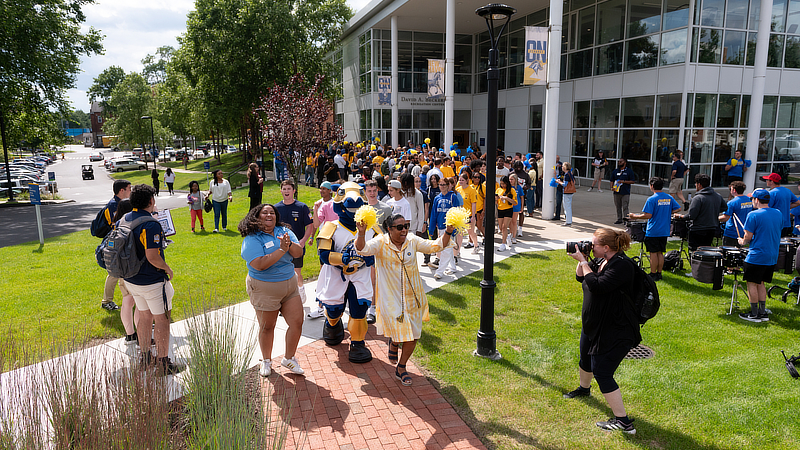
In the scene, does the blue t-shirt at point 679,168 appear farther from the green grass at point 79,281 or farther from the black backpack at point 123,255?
the black backpack at point 123,255

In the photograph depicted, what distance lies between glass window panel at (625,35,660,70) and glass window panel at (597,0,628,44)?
87cm

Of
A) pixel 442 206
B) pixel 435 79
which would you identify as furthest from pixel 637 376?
pixel 435 79

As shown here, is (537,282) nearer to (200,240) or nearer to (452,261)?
(452,261)

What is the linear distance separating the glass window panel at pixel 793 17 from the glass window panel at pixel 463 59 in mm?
18556

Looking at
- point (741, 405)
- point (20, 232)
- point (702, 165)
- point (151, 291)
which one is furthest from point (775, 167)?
point (20, 232)

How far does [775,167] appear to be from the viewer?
20922 mm

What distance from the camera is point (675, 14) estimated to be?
18.7m

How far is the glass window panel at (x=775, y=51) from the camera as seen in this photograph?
1994 centimetres

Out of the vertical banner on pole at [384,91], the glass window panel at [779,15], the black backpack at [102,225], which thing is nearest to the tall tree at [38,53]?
the vertical banner on pole at [384,91]

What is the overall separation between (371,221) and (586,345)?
2.39 metres

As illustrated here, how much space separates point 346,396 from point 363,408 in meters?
0.29

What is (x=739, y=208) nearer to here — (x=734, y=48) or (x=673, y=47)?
(x=673, y=47)

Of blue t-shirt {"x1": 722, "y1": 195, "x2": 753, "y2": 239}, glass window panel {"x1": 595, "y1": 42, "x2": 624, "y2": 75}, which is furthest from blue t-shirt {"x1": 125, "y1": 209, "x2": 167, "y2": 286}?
glass window panel {"x1": 595, "y1": 42, "x2": 624, "y2": 75}

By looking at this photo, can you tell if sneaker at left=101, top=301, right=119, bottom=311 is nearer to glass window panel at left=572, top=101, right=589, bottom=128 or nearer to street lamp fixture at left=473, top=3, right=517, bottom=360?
street lamp fixture at left=473, top=3, right=517, bottom=360
